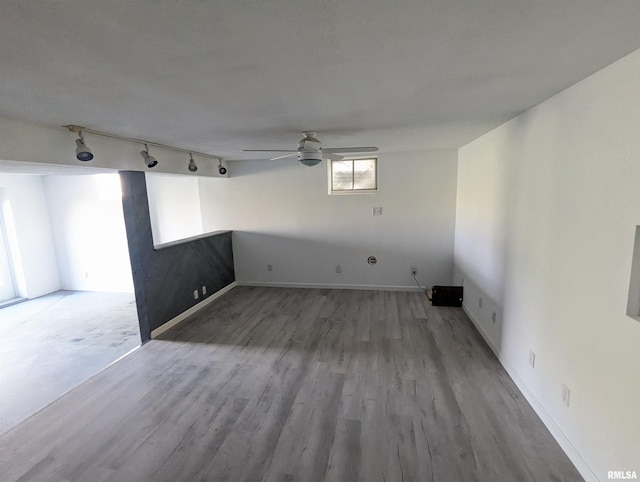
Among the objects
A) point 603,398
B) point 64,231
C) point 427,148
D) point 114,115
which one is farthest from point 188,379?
point 64,231

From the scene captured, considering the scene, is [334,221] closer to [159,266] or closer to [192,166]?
[192,166]

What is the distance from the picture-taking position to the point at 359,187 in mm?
5109

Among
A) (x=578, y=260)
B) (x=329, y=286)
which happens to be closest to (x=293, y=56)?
(x=578, y=260)

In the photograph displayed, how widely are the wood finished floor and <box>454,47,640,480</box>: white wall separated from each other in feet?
1.14

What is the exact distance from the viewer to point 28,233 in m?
5.85

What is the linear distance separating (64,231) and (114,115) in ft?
18.0

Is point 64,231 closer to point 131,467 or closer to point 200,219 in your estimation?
point 200,219

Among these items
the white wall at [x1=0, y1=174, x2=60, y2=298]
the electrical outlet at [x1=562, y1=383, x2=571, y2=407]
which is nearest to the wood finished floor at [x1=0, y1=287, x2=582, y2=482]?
the electrical outlet at [x1=562, y1=383, x2=571, y2=407]

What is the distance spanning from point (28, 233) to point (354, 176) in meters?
6.37

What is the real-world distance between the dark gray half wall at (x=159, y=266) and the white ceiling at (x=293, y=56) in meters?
1.20

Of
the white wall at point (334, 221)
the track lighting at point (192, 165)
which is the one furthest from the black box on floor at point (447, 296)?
the track lighting at point (192, 165)

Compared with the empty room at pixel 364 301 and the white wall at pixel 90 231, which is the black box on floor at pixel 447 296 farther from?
the white wall at pixel 90 231

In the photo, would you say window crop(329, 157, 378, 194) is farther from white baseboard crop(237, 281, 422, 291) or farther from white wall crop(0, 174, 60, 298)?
white wall crop(0, 174, 60, 298)

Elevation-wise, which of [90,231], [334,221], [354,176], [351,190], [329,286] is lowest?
[329,286]
